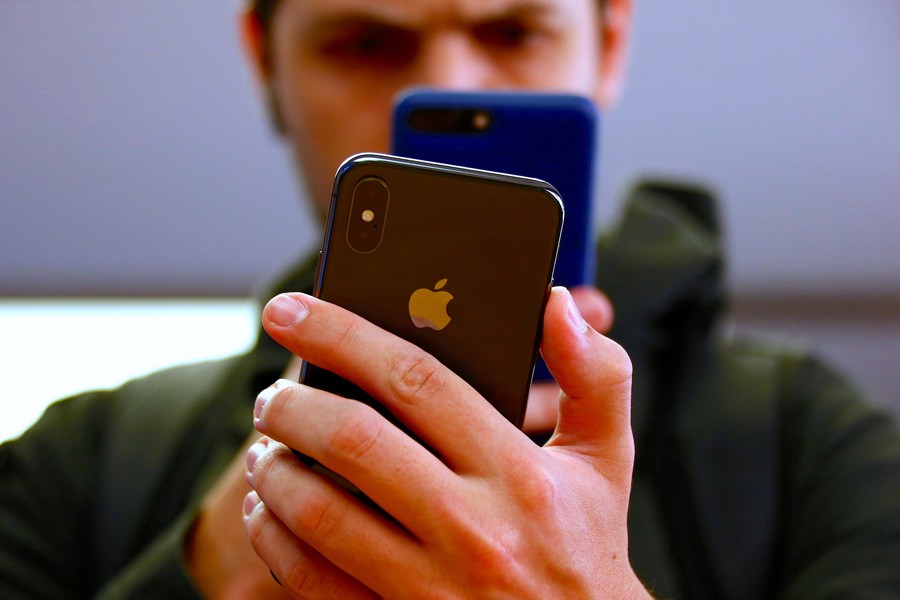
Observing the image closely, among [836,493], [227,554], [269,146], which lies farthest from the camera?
[269,146]

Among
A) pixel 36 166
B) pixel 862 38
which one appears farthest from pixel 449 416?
pixel 862 38

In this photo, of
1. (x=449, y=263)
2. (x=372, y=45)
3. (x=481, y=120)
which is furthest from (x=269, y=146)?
(x=449, y=263)

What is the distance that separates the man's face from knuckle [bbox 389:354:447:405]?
513mm

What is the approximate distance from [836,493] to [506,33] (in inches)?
21.5

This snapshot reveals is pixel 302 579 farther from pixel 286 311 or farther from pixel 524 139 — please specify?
pixel 524 139

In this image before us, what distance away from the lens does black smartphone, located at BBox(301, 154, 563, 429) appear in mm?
404

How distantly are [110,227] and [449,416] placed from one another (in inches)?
62.8

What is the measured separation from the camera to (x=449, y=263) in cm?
41

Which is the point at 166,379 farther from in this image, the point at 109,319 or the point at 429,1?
the point at 109,319

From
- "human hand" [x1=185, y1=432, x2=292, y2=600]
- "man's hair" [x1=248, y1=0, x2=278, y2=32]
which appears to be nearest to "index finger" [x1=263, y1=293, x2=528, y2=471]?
"human hand" [x1=185, y1=432, x2=292, y2=600]

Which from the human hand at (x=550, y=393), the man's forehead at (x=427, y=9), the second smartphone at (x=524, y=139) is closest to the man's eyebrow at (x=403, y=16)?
the man's forehead at (x=427, y=9)

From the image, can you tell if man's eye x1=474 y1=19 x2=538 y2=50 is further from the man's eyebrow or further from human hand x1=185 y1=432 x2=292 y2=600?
human hand x1=185 y1=432 x2=292 y2=600

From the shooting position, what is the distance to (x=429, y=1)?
0.82 metres

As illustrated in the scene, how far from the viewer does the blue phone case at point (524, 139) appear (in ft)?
2.02
